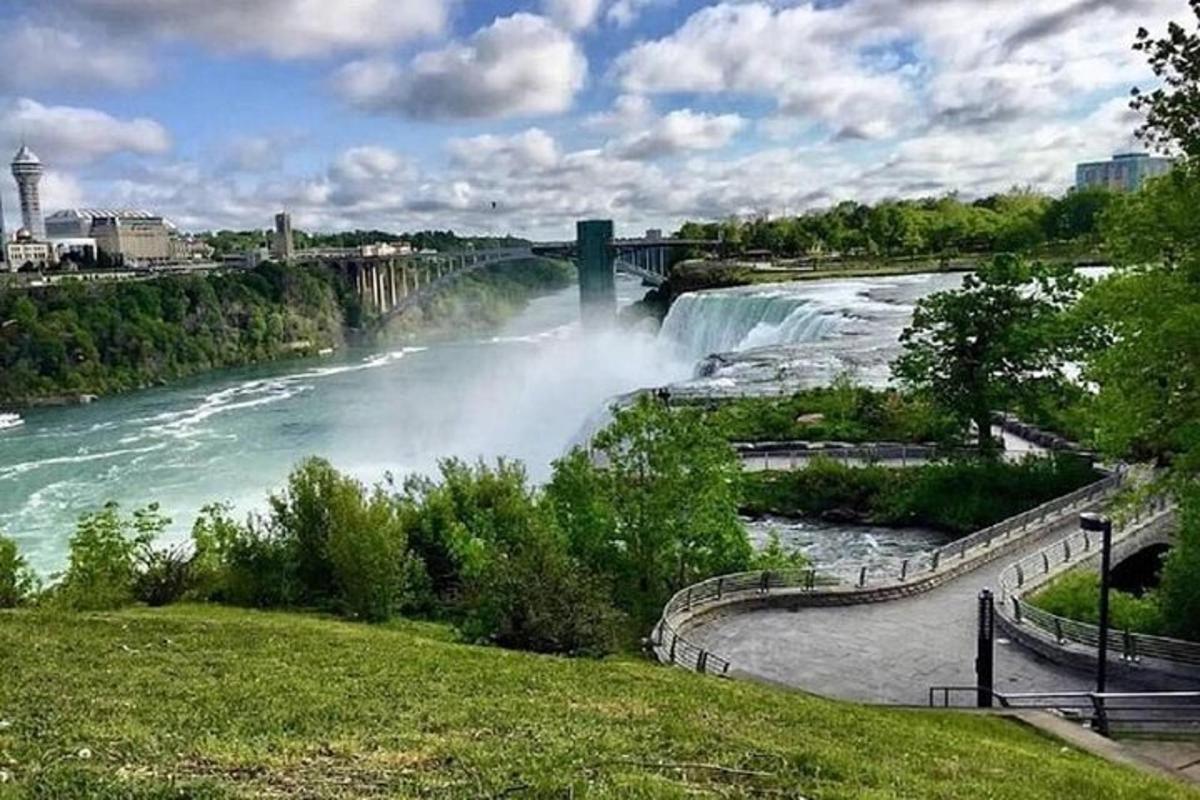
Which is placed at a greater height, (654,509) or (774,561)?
(654,509)

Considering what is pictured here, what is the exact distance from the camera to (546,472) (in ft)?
121

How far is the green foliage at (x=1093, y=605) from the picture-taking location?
15172 mm

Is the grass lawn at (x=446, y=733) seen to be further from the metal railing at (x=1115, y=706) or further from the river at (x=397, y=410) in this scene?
the river at (x=397, y=410)

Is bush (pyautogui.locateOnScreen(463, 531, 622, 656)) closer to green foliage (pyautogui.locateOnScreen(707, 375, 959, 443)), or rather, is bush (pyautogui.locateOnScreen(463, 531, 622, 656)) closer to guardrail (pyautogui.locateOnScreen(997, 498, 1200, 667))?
guardrail (pyautogui.locateOnScreen(997, 498, 1200, 667))

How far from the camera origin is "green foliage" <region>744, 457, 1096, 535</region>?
25.7 m

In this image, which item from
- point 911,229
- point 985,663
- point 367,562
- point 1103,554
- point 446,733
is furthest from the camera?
point 911,229

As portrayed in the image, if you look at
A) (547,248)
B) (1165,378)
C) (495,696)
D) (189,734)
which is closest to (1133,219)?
(1165,378)

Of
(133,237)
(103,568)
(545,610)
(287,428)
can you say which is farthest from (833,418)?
(133,237)

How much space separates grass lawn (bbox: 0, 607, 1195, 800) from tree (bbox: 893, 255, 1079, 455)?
642 inches

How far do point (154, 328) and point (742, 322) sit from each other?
55.8m

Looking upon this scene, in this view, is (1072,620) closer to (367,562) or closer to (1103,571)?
(1103,571)

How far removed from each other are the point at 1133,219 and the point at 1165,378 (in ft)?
7.19

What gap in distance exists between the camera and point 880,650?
15.4 metres

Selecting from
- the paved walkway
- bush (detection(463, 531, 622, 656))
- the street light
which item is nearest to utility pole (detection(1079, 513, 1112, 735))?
the street light
